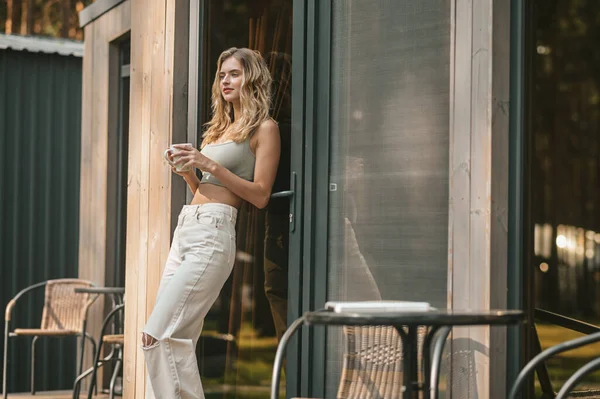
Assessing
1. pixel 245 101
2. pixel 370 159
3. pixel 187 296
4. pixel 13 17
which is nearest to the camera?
pixel 370 159

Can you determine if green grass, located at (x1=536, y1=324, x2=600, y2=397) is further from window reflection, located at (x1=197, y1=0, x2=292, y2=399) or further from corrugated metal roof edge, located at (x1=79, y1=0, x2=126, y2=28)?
corrugated metal roof edge, located at (x1=79, y1=0, x2=126, y2=28)

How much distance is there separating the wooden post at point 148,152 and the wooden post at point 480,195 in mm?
Result: 2005

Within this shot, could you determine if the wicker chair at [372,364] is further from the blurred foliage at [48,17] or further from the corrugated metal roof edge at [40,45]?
the blurred foliage at [48,17]

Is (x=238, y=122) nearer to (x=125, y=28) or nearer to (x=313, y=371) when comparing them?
(x=313, y=371)

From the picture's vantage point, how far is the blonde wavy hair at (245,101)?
4184 millimetres

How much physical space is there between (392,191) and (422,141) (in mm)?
238

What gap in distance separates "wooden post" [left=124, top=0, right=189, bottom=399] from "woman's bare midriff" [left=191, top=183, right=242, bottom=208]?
2.71 feet

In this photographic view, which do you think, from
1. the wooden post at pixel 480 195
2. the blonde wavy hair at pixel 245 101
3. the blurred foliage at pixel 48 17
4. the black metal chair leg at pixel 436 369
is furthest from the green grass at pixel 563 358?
the blurred foliage at pixel 48 17

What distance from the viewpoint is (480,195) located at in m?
3.24

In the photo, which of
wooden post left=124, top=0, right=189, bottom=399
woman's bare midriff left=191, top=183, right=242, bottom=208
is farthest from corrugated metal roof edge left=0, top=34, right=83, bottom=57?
woman's bare midriff left=191, top=183, right=242, bottom=208

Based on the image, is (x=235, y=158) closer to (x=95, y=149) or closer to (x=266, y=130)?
(x=266, y=130)

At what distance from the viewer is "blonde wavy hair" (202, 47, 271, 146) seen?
4184 mm

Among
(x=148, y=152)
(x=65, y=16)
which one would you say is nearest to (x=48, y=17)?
(x=65, y=16)

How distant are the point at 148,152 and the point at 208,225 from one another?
136cm
